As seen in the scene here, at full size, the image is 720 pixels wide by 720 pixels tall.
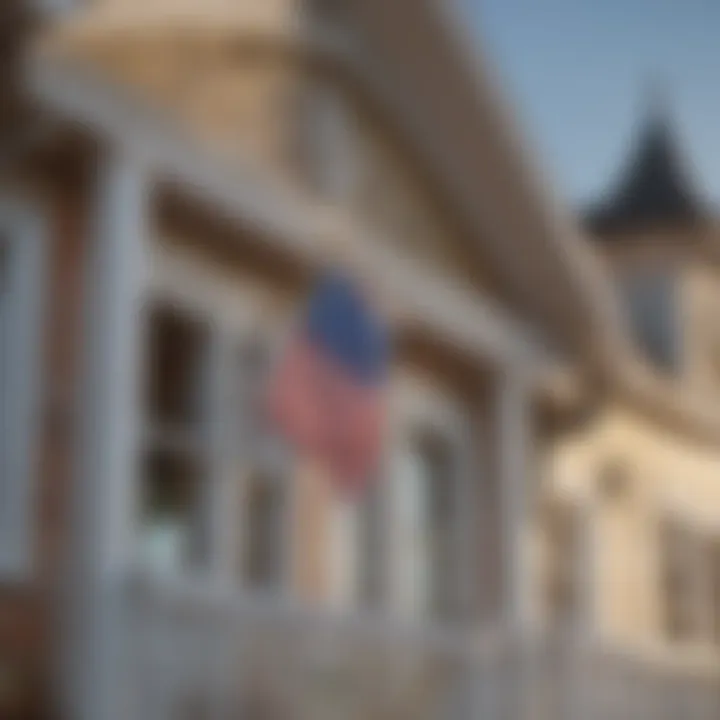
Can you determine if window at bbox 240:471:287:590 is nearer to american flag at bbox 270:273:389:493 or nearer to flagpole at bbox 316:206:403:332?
american flag at bbox 270:273:389:493

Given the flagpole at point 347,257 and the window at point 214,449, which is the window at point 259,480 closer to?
the window at point 214,449

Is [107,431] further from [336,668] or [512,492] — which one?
[512,492]

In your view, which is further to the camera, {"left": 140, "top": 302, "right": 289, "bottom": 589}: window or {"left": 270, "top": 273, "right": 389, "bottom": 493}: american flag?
{"left": 270, "top": 273, "right": 389, "bottom": 493}: american flag

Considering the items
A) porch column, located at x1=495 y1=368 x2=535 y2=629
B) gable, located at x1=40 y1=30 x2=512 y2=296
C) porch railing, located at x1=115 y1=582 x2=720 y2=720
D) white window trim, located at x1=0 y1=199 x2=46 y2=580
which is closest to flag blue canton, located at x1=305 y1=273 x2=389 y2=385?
gable, located at x1=40 y1=30 x2=512 y2=296

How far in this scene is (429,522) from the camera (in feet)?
36.2

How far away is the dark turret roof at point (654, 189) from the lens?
16.2 meters

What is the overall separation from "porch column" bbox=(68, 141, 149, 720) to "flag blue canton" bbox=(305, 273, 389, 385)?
5.12ft

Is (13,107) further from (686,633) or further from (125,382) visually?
(686,633)

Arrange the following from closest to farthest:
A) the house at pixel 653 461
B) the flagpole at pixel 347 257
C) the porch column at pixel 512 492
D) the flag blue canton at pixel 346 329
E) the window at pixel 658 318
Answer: the flag blue canton at pixel 346 329, the flagpole at pixel 347 257, the porch column at pixel 512 492, the house at pixel 653 461, the window at pixel 658 318

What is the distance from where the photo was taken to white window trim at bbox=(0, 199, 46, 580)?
7270mm

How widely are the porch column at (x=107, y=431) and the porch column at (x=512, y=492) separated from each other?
375cm

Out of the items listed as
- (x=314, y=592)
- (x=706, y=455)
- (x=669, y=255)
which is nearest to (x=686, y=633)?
(x=706, y=455)

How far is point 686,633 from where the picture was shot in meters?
15.0

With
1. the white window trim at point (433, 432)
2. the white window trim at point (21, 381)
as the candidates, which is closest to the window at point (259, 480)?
the white window trim at point (433, 432)
